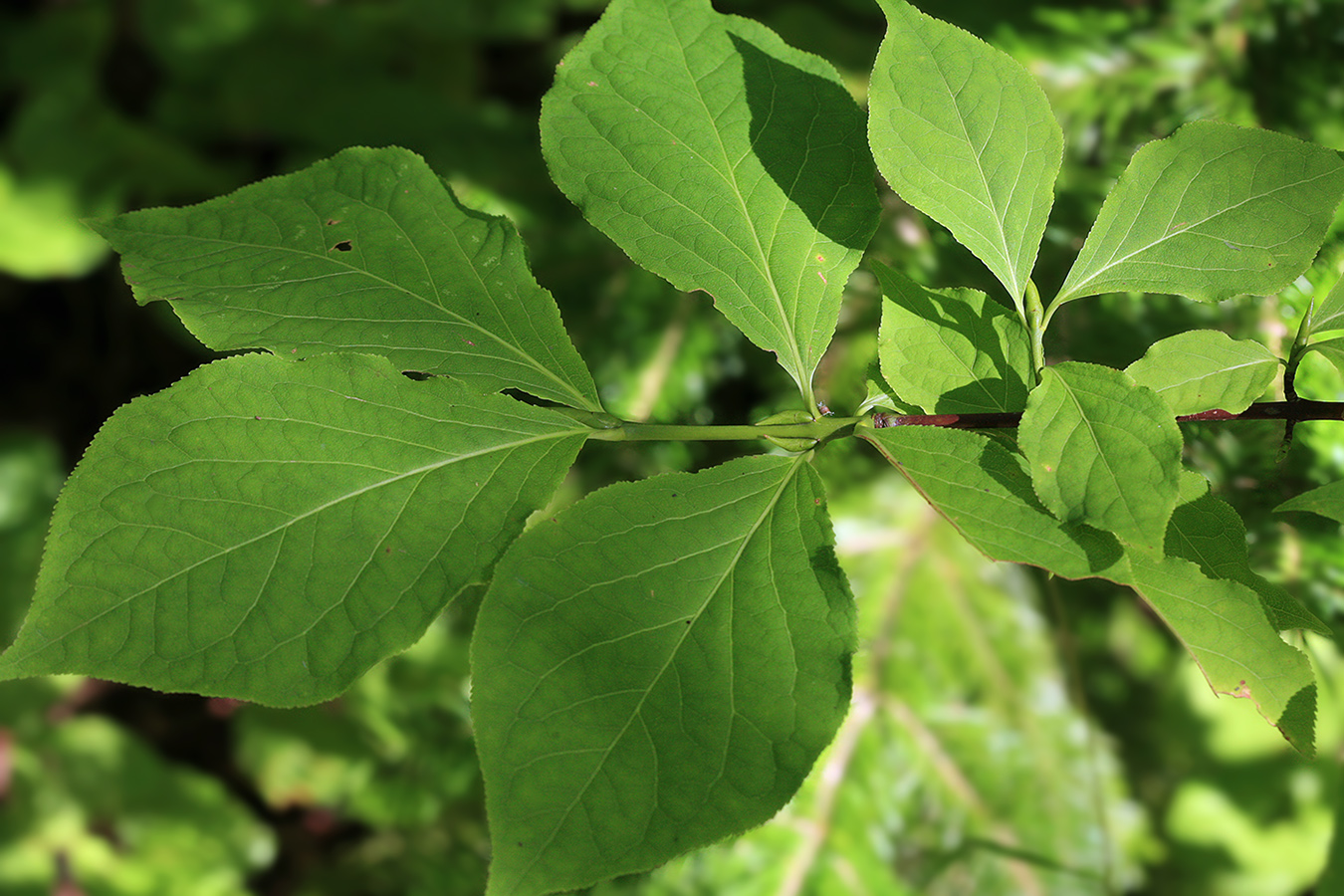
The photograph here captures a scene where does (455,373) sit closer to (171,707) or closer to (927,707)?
(927,707)

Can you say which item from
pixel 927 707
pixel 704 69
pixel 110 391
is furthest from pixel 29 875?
pixel 704 69

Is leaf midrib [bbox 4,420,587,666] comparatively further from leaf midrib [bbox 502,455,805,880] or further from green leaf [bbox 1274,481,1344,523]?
green leaf [bbox 1274,481,1344,523]

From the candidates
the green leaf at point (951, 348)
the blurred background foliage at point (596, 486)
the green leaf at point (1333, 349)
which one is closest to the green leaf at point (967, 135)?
the green leaf at point (951, 348)

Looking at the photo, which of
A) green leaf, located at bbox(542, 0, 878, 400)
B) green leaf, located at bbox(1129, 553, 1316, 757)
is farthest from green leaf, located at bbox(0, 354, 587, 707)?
green leaf, located at bbox(1129, 553, 1316, 757)

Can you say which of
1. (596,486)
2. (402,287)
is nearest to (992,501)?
(402,287)

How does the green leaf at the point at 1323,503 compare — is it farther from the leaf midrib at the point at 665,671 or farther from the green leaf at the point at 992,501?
the leaf midrib at the point at 665,671
